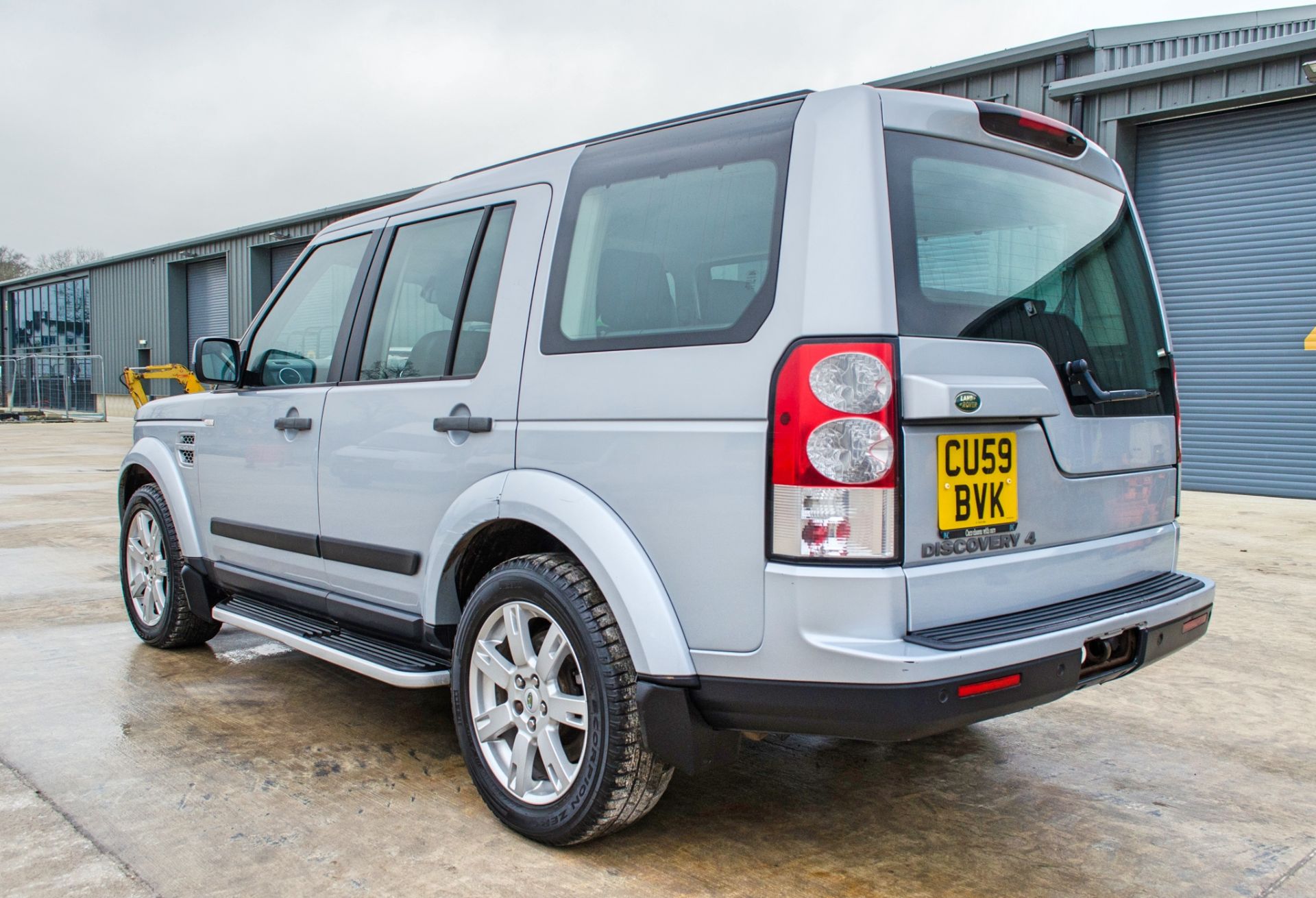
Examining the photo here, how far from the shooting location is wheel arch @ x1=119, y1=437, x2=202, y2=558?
4.46 metres

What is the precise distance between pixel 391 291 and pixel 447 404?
70cm

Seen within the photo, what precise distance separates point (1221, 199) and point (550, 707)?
11.4m

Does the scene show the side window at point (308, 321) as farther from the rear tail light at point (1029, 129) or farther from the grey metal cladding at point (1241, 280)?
the grey metal cladding at point (1241, 280)

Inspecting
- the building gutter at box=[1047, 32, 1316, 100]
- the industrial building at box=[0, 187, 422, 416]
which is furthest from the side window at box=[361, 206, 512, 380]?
the industrial building at box=[0, 187, 422, 416]

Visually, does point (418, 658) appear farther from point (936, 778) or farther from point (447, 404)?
point (936, 778)

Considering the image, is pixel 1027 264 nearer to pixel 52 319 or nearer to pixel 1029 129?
pixel 1029 129

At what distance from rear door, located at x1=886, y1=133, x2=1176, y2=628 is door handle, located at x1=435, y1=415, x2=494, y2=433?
1.27 metres

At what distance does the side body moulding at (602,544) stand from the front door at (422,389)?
113mm

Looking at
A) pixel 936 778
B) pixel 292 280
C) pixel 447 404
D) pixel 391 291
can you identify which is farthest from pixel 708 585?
pixel 292 280

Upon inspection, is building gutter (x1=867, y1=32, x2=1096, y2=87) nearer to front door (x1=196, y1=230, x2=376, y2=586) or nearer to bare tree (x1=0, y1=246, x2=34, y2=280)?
front door (x1=196, y1=230, x2=376, y2=586)

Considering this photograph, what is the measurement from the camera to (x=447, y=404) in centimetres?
316

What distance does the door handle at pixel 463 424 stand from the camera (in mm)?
3010

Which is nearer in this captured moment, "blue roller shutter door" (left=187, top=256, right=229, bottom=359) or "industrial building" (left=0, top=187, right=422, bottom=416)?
"industrial building" (left=0, top=187, right=422, bottom=416)

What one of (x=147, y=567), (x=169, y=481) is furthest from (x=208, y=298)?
(x=169, y=481)
